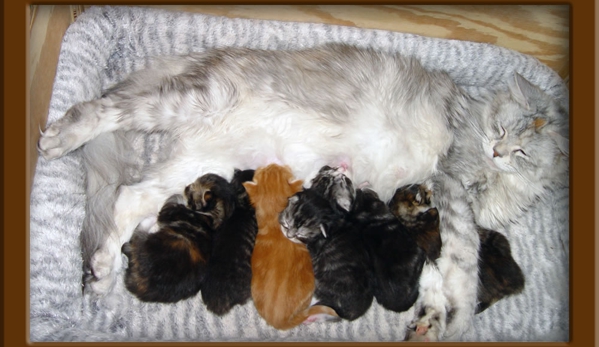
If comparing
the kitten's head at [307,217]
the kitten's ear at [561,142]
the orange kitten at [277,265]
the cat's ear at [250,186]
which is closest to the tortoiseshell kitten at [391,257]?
the kitten's head at [307,217]

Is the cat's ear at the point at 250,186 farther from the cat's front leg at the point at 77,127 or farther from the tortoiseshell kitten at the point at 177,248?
the cat's front leg at the point at 77,127

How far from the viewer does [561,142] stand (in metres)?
1.95

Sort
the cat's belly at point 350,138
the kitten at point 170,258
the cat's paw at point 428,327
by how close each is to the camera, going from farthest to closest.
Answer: the cat's belly at point 350,138 → the cat's paw at point 428,327 → the kitten at point 170,258

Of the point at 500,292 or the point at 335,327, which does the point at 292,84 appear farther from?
the point at 500,292

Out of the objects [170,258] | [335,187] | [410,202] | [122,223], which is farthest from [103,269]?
[410,202]

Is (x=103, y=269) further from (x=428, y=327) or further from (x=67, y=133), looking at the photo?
(x=428, y=327)

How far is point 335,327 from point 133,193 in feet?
3.24

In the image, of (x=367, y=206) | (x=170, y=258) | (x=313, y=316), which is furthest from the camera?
(x=367, y=206)

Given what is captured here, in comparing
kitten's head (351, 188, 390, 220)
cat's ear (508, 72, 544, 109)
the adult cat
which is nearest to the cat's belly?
the adult cat

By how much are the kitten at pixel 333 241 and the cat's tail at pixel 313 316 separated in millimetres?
31

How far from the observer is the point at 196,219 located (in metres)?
1.91

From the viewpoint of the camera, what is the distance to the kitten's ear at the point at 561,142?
193 centimetres

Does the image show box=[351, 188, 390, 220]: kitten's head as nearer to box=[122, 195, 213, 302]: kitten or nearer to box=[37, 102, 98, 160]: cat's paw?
box=[122, 195, 213, 302]: kitten

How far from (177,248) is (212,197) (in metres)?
0.26
